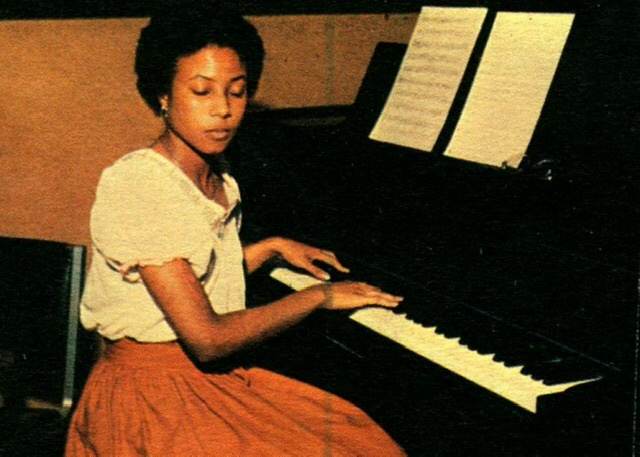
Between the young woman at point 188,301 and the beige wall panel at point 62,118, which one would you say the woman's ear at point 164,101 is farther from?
the beige wall panel at point 62,118

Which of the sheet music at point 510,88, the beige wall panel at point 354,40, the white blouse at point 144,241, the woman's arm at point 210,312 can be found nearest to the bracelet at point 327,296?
the woman's arm at point 210,312

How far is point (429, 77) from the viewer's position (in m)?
2.56

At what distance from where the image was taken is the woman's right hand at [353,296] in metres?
2.10

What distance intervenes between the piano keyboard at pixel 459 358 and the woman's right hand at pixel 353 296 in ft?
0.13

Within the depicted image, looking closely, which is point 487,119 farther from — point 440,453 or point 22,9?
point 22,9

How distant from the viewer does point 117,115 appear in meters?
3.31

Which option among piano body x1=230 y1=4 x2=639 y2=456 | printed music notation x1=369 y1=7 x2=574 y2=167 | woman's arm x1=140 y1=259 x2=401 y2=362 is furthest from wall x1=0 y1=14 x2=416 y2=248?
woman's arm x1=140 y1=259 x2=401 y2=362

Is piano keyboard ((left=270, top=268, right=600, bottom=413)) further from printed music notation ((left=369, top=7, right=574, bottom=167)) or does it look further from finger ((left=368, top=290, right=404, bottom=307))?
printed music notation ((left=369, top=7, right=574, bottom=167))

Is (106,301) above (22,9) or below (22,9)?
below

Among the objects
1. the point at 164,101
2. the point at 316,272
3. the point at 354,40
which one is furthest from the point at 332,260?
the point at 354,40

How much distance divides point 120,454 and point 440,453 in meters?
0.79

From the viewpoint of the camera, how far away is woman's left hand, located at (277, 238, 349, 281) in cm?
242

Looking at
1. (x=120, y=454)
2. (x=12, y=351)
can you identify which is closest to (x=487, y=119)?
(x=120, y=454)

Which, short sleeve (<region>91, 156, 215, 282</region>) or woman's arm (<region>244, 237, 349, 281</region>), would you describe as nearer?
short sleeve (<region>91, 156, 215, 282</region>)
